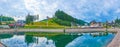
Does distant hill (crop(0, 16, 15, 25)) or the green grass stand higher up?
distant hill (crop(0, 16, 15, 25))

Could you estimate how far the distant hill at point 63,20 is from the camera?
137 ft

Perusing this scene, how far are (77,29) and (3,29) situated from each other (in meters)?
6.90

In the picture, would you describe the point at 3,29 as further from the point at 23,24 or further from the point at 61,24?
the point at 61,24

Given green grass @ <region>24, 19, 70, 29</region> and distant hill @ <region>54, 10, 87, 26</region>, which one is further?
distant hill @ <region>54, 10, 87, 26</region>

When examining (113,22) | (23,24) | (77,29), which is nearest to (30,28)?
(23,24)

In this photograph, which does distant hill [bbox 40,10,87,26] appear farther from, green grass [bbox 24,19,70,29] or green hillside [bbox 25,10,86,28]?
green grass [bbox 24,19,70,29]

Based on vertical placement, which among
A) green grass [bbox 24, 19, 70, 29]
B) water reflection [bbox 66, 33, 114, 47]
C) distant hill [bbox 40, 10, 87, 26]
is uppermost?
distant hill [bbox 40, 10, 87, 26]

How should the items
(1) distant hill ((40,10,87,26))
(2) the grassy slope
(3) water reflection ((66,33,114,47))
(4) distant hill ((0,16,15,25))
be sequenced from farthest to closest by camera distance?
(1) distant hill ((40,10,87,26)) < (4) distant hill ((0,16,15,25)) < (2) the grassy slope < (3) water reflection ((66,33,114,47))

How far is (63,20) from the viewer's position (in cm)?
4269

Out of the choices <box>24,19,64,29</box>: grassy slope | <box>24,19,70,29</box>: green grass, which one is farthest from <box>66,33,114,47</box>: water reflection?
Answer: <box>24,19,64,29</box>: grassy slope

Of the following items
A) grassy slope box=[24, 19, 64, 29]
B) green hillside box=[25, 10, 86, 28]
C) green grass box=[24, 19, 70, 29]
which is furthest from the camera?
green hillside box=[25, 10, 86, 28]

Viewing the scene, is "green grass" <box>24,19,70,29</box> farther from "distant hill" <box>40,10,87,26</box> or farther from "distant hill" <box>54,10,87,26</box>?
"distant hill" <box>54,10,87,26</box>

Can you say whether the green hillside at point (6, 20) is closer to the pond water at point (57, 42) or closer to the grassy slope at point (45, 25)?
the grassy slope at point (45, 25)

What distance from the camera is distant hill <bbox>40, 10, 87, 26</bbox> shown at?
41.9 m
